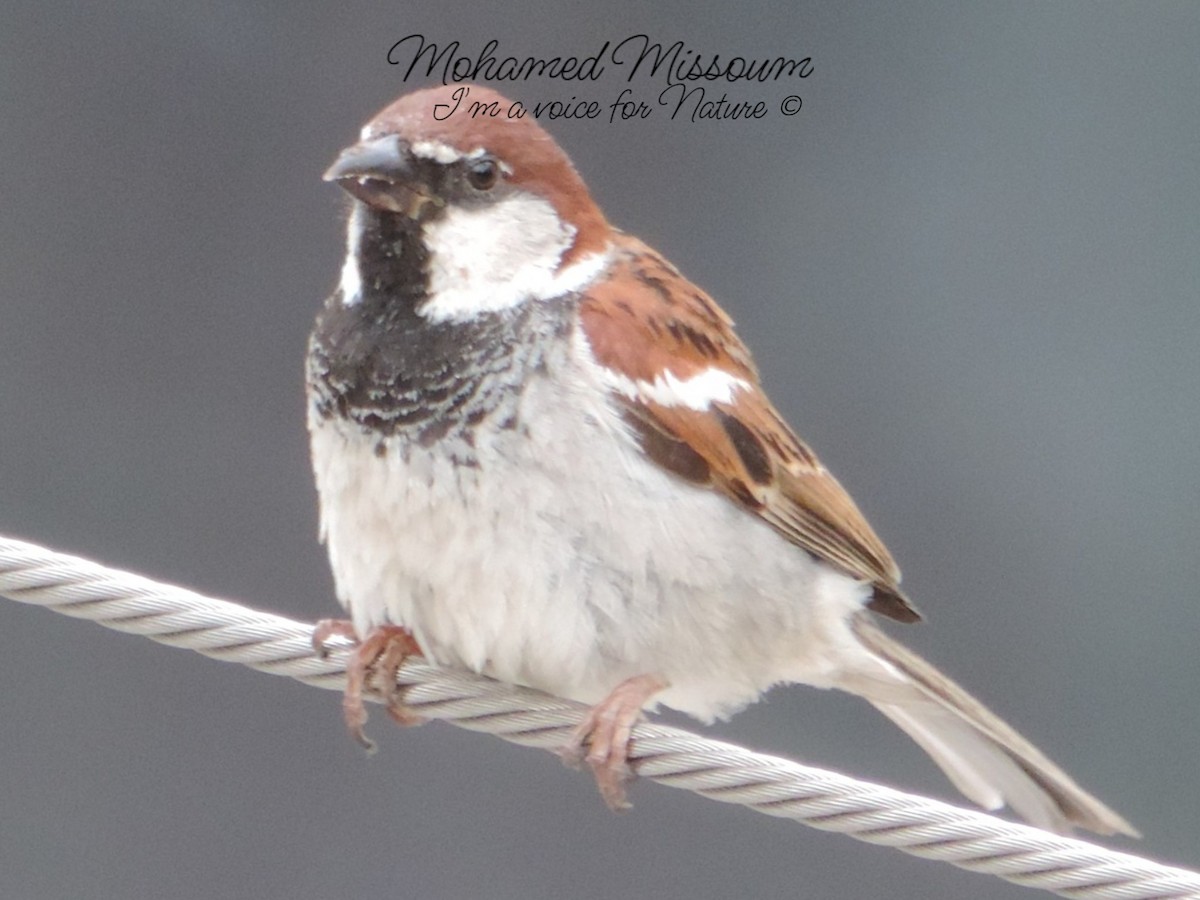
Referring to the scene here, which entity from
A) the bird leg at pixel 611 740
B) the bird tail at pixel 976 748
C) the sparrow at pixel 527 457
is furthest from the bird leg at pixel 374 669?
the bird tail at pixel 976 748

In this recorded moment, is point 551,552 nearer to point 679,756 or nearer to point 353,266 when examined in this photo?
point 679,756

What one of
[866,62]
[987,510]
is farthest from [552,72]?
[987,510]

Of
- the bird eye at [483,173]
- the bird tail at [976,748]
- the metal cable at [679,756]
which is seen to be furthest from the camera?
the bird tail at [976,748]

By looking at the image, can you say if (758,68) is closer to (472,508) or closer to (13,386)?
(13,386)

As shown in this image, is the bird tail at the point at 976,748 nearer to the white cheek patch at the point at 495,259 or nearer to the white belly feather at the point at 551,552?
the white belly feather at the point at 551,552

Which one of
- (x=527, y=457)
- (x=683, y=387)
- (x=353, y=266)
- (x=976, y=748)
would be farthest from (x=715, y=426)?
(x=976, y=748)
